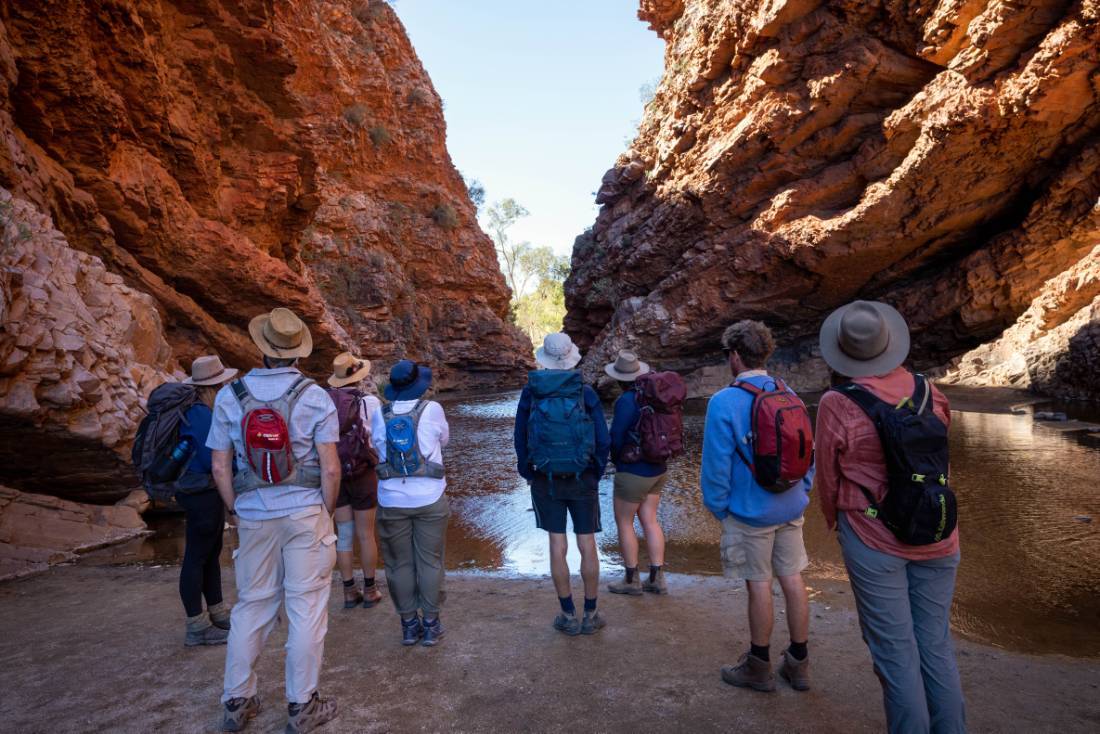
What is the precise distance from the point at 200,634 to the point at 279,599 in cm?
132

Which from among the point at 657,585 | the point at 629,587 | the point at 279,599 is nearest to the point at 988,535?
the point at 657,585

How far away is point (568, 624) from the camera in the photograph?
11.4ft

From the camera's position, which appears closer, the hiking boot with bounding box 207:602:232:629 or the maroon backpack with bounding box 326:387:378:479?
the hiking boot with bounding box 207:602:232:629

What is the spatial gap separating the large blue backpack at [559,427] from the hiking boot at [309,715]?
153cm

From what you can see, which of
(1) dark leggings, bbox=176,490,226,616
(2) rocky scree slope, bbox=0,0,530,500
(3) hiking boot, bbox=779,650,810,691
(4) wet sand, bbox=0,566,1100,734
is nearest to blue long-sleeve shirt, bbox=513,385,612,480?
(4) wet sand, bbox=0,566,1100,734

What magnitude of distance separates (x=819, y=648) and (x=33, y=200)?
35.4ft

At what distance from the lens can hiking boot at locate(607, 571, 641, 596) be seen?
13.5ft

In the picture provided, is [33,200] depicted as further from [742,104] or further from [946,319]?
[946,319]

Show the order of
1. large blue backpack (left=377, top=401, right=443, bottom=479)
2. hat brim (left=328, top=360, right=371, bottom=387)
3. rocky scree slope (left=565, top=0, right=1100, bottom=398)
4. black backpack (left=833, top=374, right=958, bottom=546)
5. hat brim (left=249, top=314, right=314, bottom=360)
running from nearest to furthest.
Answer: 1. black backpack (left=833, top=374, right=958, bottom=546)
2. hat brim (left=249, top=314, right=314, bottom=360)
3. large blue backpack (left=377, top=401, right=443, bottom=479)
4. hat brim (left=328, top=360, right=371, bottom=387)
5. rocky scree slope (left=565, top=0, right=1100, bottom=398)

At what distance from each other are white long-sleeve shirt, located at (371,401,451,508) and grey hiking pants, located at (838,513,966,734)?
7.04ft

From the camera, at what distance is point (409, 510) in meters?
3.26

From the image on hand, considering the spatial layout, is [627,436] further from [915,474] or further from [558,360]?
[915,474]

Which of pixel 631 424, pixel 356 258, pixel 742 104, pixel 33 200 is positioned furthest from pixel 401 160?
pixel 631 424

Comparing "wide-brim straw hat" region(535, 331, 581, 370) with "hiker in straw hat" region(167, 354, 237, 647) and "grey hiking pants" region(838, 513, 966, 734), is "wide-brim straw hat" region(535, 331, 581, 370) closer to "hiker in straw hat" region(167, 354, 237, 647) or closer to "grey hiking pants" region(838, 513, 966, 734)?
"grey hiking pants" region(838, 513, 966, 734)
